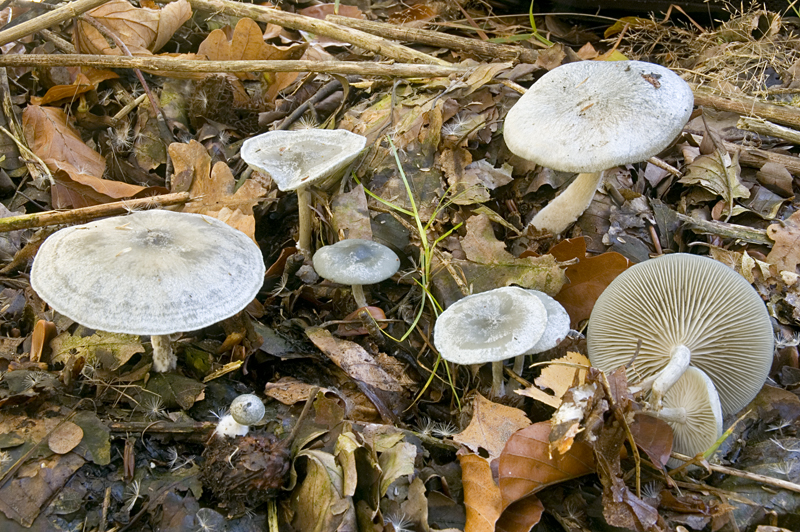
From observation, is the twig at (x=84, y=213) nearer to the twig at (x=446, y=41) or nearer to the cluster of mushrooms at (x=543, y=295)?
the cluster of mushrooms at (x=543, y=295)

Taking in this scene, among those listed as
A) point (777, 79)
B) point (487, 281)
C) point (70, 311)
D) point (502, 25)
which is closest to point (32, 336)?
point (70, 311)

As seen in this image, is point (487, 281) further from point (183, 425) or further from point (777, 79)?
point (777, 79)

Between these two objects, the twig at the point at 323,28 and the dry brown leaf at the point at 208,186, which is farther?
the twig at the point at 323,28

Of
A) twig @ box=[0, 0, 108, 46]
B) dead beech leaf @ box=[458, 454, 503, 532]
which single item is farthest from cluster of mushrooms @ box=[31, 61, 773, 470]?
twig @ box=[0, 0, 108, 46]

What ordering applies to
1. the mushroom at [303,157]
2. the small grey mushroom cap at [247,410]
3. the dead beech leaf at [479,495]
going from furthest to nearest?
1. the mushroom at [303,157]
2. the small grey mushroom cap at [247,410]
3. the dead beech leaf at [479,495]

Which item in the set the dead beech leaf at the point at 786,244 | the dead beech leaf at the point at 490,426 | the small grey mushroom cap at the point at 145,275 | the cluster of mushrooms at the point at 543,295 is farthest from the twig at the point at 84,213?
the dead beech leaf at the point at 786,244

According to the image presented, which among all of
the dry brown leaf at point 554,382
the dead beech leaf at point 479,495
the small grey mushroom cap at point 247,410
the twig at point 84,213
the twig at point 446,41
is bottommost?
the dead beech leaf at point 479,495

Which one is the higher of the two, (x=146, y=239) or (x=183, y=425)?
(x=146, y=239)

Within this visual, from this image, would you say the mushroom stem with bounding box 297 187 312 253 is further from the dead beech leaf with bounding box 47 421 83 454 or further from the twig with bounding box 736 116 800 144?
the twig with bounding box 736 116 800 144
